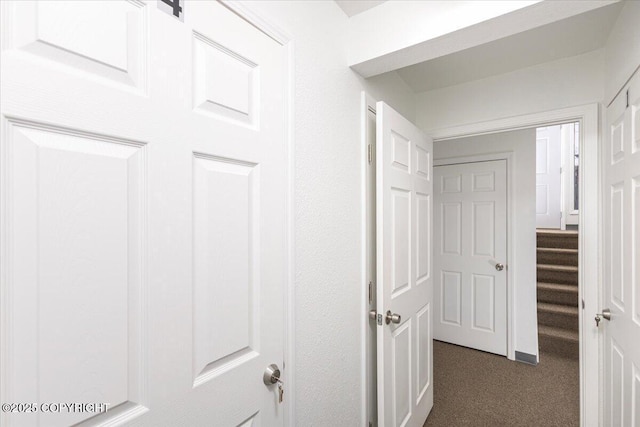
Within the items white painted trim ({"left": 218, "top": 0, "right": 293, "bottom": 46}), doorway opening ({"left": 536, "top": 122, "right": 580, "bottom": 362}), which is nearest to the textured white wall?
doorway opening ({"left": 536, "top": 122, "right": 580, "bottom": 362})

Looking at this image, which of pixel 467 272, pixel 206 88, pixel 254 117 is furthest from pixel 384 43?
pixel 467 272

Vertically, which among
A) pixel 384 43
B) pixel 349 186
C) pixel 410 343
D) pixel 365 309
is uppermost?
pixel 384 43

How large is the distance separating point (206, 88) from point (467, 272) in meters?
3.21

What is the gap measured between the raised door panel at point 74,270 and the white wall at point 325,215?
574 millimetres

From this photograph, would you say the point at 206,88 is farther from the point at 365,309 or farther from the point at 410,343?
the point at 410,343

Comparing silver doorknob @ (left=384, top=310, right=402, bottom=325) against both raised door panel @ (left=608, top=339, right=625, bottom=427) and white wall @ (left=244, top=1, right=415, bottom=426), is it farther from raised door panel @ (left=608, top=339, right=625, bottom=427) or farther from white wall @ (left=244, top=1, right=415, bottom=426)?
raised door panel @ (left=608, top=339, right=625, bottom=427)

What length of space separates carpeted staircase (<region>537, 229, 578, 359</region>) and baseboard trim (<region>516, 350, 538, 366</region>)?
0.32m

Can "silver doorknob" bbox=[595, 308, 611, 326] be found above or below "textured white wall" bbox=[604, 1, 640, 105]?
below

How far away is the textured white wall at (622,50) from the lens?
1.25m

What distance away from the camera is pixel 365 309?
62.6 inches

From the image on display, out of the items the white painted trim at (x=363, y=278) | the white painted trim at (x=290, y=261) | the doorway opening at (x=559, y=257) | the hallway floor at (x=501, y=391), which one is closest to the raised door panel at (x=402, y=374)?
the white painted trim at (x=363, y=278)

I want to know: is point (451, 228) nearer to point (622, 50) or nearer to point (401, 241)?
point (401, 241)

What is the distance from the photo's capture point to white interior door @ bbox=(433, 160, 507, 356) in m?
3.08

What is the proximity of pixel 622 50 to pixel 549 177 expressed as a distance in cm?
409
